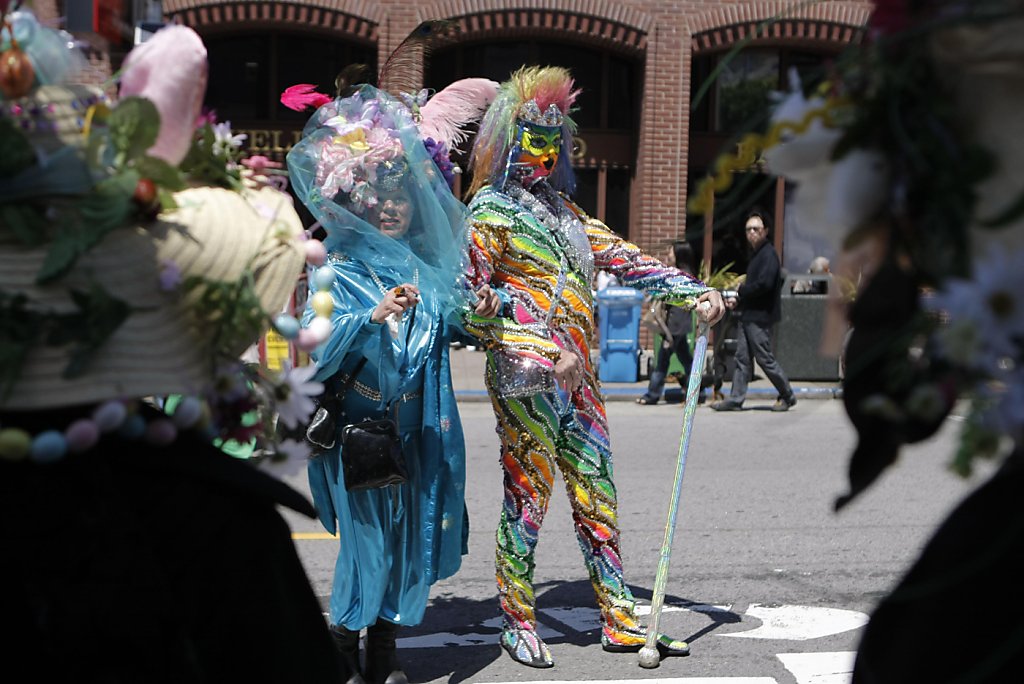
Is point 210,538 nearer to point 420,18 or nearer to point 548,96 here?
point 548,96

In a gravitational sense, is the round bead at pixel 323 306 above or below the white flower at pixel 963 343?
below

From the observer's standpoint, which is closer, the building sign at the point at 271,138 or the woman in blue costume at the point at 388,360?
the woman in blue costume at the point at 388,360

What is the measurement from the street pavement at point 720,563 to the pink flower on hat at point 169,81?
1.23 m

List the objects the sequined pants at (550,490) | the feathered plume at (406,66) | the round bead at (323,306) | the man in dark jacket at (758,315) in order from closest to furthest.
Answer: the round bead at (323,306)
the sequined pants at (550,490)
the feathered plume at (406,66)
the man in dark jacket at (758,315)

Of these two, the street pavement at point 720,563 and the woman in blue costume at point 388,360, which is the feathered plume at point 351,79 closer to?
the woman in blue costume at point 388,360

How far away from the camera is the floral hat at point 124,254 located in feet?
5.74

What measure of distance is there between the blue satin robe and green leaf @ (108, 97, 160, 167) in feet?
8.03

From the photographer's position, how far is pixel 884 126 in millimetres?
1676

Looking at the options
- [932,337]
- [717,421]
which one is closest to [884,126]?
[932,337]

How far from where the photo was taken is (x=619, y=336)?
14.3 metres

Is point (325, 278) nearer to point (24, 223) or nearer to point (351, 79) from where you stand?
point (24, 223)

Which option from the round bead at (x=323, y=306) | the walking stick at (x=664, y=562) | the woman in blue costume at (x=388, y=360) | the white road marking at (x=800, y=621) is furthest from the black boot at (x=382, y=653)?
the round bead at (x=323, y=306)

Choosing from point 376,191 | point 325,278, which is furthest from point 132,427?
point 376,191

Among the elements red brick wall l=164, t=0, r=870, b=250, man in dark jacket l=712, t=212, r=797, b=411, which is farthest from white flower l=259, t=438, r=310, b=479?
red brick wall l=164, t=0, r=870, b=250
